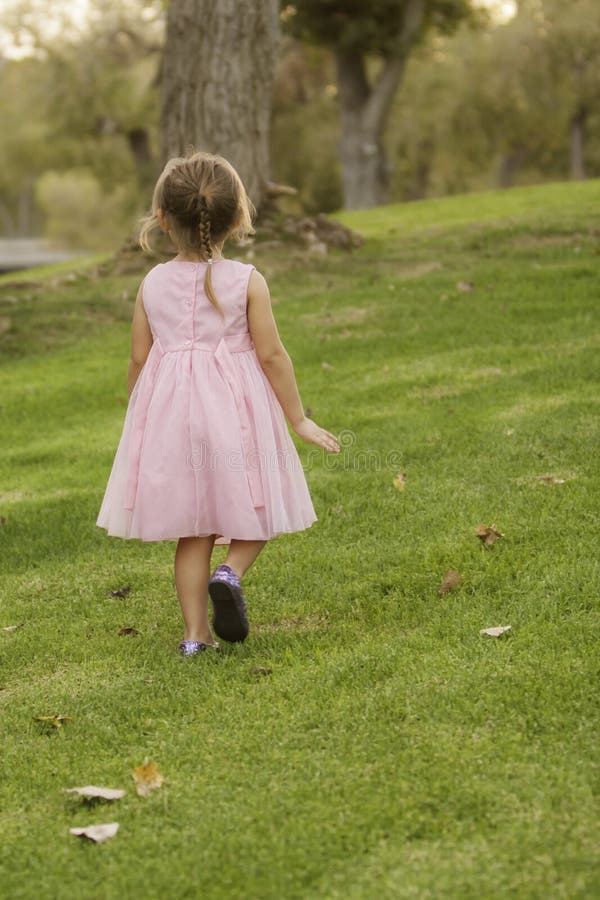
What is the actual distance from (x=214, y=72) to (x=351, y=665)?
8376mm

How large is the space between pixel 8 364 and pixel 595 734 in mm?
7255

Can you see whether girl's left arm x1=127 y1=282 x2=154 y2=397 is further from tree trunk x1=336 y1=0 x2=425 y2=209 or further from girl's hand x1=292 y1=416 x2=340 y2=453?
tree trunk x1=336 y1=0 x2=425 y2=209

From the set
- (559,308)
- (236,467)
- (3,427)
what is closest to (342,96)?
(559,308)

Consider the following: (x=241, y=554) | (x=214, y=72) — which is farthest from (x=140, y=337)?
(x=214, y=72)

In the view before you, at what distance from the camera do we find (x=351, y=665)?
3.68m

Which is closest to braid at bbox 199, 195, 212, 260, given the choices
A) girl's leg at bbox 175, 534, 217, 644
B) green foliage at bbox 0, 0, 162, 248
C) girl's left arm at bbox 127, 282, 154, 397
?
girl's left arm at bbox 127, 282, 154, 397

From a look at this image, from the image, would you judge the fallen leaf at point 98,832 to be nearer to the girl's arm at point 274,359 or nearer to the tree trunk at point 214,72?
the girl's arm at point 274,359

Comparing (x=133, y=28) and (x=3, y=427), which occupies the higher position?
(x=133, y=28)

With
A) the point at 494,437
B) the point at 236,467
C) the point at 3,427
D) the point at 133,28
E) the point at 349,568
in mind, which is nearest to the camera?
the point at 236,467

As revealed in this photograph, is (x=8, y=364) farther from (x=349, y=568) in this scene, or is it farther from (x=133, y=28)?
(x=133, y=28)

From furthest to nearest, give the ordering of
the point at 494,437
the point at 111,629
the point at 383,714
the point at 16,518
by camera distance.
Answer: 1. the point at 494,437
2. the point at 16,518
3. the point at 111,629
4. the point at 383,714

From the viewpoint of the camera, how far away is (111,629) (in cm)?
436

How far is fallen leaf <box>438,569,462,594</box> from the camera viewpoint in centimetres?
432

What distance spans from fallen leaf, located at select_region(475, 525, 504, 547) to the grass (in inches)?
2.0
